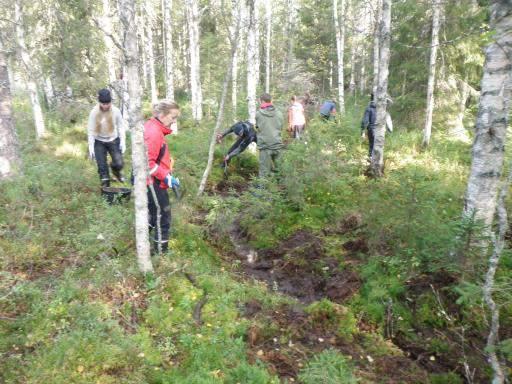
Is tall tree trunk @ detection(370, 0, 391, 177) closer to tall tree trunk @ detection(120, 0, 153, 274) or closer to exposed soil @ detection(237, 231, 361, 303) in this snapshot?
exposed soil @ detection(237, 231, 361, 303)

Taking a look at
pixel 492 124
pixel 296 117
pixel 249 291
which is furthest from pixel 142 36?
pixel 492 124

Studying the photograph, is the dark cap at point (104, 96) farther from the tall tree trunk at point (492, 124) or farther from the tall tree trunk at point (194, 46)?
the tall tree trunk at point (194, 46)

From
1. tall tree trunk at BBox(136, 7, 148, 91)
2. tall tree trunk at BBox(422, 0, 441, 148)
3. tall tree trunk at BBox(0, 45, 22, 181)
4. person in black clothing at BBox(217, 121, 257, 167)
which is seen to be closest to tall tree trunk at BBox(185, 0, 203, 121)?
tall tree trunk at BBox(136, 7, 148, 91)

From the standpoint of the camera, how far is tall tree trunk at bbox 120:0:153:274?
3939 mm

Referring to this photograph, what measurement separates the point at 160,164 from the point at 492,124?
4.28 m

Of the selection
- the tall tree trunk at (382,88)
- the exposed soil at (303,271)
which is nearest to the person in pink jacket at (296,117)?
the tall tree trunk at (382,88)

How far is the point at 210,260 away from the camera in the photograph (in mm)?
5980

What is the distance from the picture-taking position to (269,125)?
27.9 ft

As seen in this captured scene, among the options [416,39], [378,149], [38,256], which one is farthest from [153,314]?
[416,39]

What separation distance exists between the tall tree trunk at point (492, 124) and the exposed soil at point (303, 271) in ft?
6.57

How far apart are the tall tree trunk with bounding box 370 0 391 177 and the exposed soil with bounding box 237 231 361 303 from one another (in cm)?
348

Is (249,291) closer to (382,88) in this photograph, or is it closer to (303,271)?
(303,271)

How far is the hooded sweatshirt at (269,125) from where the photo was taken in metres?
8.48

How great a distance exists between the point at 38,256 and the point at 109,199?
6.44 feet
